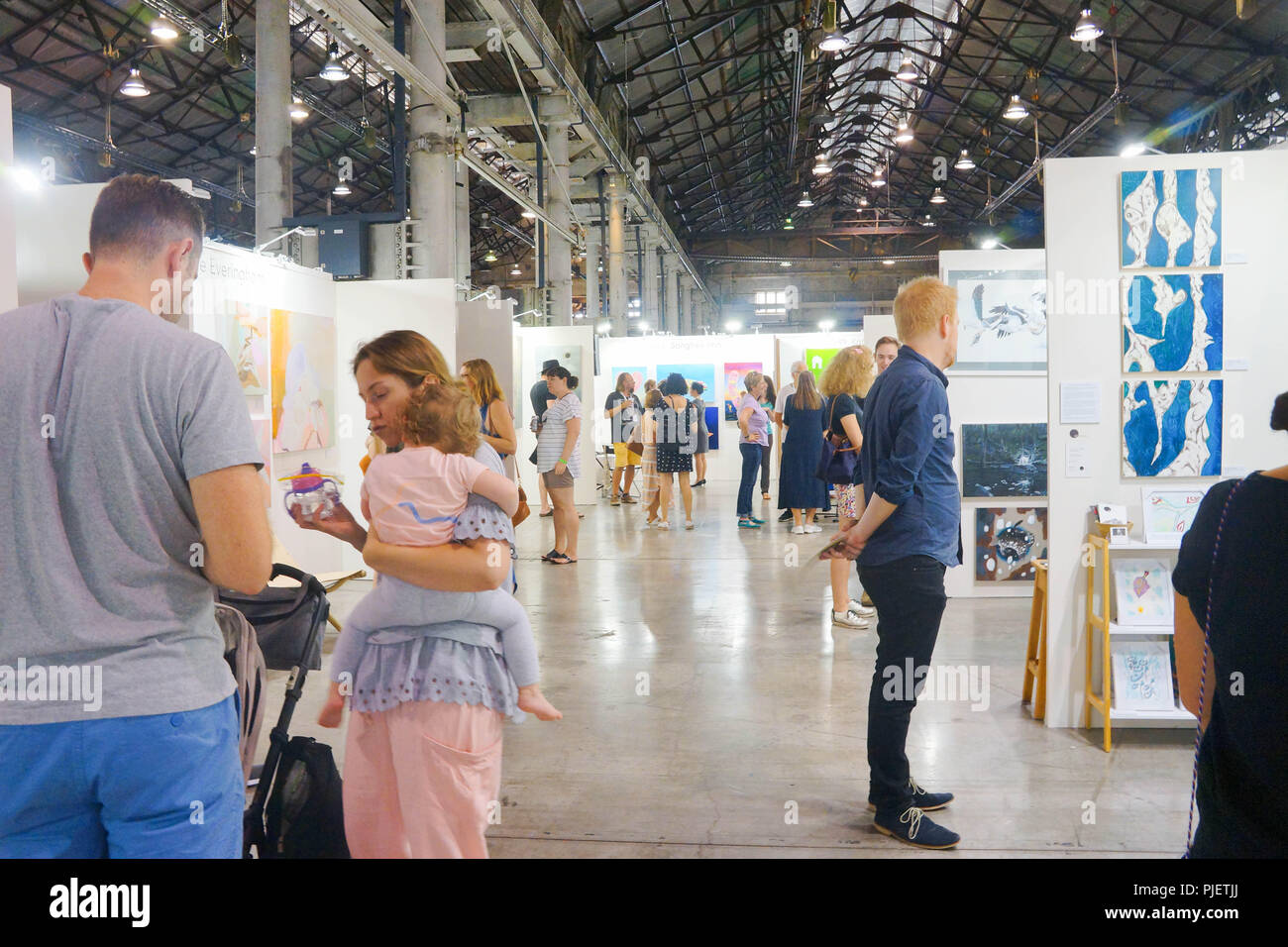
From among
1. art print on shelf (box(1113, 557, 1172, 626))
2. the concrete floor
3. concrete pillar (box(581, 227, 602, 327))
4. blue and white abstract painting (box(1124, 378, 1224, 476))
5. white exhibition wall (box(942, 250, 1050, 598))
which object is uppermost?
concrete pillar (box(581, 227, 602, 327))

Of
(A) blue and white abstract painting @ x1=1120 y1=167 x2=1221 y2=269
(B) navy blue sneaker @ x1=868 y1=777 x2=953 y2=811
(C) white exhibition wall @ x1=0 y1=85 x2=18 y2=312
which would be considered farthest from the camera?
(A) blue and white abstract painting @ x1=1120 y1=167 x2=1221 y2=269

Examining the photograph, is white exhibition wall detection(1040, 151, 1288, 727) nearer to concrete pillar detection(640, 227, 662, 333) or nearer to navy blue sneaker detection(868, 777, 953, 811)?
navy blue sneaker detection(868, 777, 953, 811)

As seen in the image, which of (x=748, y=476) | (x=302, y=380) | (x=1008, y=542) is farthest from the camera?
(x=748, y=476)

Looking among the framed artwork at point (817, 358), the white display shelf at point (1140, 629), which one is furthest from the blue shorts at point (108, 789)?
the framed artwork at point (817, 358)

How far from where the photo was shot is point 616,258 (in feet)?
55.1

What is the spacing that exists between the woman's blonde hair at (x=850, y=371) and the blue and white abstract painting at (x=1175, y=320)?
208 centimetres

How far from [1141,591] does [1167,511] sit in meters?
0.34

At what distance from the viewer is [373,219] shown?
7.63 metres

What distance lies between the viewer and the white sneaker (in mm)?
5941

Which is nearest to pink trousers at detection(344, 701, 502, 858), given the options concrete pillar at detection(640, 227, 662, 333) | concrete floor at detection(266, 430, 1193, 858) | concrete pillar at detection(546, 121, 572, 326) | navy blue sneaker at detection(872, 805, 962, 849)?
concrete floor at detection(266, 430, 1193, 858)

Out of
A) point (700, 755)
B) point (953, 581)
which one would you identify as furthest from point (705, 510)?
point (700, 755)

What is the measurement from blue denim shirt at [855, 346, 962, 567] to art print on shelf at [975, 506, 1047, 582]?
11.9 ft

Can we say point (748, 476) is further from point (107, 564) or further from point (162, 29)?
point (107, 564)

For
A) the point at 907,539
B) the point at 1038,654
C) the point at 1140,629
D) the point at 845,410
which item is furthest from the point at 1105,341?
the point at 845,410
